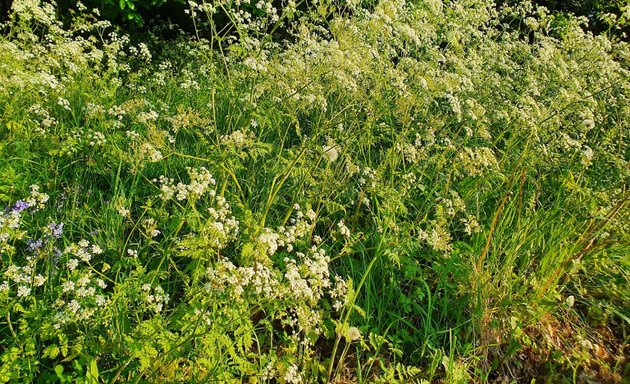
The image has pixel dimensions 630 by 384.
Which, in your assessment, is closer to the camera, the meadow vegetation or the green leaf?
the green leaf

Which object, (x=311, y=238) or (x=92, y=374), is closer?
(x=92, y=374)

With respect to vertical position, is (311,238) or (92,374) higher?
(92,374)

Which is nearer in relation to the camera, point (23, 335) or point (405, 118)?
point (23, 335)

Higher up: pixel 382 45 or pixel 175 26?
pixel 382 45

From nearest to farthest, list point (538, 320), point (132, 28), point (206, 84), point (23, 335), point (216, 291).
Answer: point (216, 291)
point (23, 335)
point (538, 320)
point (206, 84)
point (132, 28)

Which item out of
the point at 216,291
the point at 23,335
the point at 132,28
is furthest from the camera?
the point at 132,28

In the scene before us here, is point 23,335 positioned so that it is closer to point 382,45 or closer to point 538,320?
point 538,320

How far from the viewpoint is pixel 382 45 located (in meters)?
3.75

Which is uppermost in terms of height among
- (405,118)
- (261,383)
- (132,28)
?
(405,118)

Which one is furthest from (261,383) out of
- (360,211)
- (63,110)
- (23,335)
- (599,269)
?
(63,110)

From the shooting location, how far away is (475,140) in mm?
4000

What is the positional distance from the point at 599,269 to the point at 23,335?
3122 millimetres

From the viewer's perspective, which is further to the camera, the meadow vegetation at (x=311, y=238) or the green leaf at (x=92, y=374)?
the meadow vegetation at (x=311, y=238)

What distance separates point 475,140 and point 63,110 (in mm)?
2999
